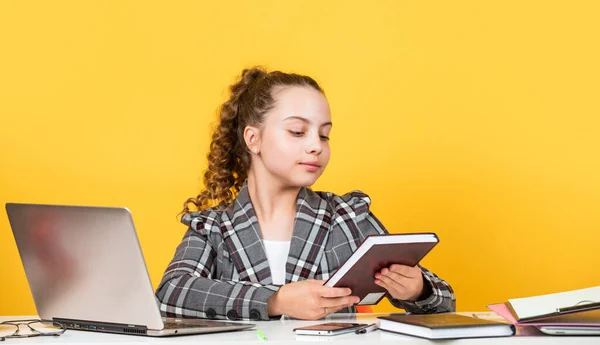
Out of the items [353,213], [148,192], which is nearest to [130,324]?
[353,213]

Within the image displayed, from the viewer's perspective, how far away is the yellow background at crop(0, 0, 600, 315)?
10.00ft

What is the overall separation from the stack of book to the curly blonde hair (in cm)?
94

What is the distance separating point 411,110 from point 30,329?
1841 millimetres

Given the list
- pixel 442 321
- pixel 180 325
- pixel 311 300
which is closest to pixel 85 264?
pixel 180 325

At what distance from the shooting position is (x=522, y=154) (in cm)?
308

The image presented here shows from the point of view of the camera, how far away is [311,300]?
1.68 m

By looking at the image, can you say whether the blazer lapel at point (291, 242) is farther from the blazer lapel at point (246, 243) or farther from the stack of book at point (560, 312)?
the stack of book at point (560, 312)

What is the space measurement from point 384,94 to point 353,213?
1.04m

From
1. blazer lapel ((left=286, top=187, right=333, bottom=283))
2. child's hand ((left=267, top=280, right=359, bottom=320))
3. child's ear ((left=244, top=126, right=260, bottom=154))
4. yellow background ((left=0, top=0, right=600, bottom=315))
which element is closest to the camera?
child's hand ((left=267, top=280, right=359, bottom=320))

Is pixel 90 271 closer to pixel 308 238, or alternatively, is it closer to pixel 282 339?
pixel 282 339

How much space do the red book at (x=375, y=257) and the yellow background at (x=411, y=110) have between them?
1366mm

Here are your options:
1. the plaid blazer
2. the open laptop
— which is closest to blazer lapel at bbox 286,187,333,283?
the plaid blazer

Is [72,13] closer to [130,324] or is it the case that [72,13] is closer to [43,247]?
[43,247]

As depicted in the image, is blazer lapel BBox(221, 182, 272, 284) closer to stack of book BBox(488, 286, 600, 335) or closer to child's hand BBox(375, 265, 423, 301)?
child's hand BBox(375, 265, 423, 301)
